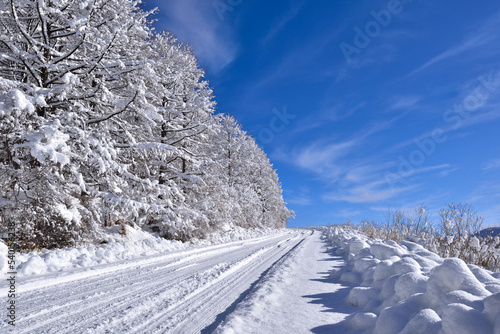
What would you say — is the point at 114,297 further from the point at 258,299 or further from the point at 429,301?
the point at 429,301

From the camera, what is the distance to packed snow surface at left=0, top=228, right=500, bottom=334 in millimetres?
2248

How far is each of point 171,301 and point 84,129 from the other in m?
6.37

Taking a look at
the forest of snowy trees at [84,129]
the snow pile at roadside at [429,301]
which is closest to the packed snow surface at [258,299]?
the snow pile at roadside at [429,301]

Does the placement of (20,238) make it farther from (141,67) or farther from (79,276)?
(141,67)

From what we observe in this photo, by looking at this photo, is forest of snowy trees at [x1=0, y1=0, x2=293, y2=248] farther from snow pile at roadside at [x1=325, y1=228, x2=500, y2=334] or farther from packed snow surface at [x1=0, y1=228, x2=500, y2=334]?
snow pile at roadside at [x1=325, y1=228, x2=500, y2=334]

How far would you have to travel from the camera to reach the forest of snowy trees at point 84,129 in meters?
6.66

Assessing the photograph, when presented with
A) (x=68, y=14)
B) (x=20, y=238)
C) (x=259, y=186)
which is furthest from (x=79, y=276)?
(x=259, y=186)

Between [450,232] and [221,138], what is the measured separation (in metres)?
21.3

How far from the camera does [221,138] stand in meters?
26.9

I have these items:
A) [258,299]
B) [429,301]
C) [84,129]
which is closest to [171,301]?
[258,299]

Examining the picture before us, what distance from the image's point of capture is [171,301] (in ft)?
11.2

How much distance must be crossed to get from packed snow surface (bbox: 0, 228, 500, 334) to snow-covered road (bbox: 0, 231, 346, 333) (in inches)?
0.5

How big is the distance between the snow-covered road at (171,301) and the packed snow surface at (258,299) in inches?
0.5

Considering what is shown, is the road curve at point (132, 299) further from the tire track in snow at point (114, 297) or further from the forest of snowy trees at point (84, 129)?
the forest of snowy trees at point (84, 129)
